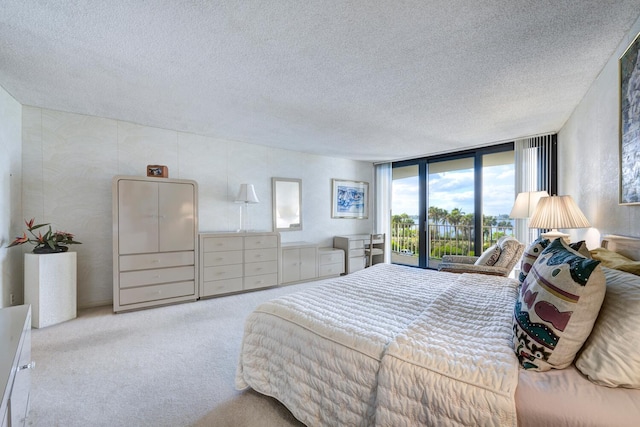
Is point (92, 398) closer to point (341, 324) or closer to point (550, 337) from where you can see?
point (341, 324)

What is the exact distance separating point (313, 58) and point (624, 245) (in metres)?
2.49

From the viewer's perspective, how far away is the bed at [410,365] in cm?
92

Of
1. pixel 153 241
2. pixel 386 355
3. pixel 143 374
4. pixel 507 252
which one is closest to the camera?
pixel 386 355

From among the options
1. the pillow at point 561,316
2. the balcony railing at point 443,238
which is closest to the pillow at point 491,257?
the pillow at point 561,316

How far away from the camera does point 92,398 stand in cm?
177

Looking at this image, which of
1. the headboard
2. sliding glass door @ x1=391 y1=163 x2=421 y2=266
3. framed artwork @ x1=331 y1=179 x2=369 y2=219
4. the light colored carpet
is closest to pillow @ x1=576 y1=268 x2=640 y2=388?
the headboard

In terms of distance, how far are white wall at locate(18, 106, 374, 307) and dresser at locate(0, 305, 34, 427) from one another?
7.79 ft

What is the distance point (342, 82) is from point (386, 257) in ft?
14.4

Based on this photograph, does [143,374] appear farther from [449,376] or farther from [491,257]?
[491,257]

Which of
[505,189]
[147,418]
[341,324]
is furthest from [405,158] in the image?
[147,418]

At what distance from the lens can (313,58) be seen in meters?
2.06

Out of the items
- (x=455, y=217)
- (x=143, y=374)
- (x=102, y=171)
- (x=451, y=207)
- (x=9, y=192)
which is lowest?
(x=143, y=374)

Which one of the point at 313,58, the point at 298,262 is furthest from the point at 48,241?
the point at 313,58

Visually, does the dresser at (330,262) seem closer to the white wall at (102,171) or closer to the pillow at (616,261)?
the white wall at (102,171)
